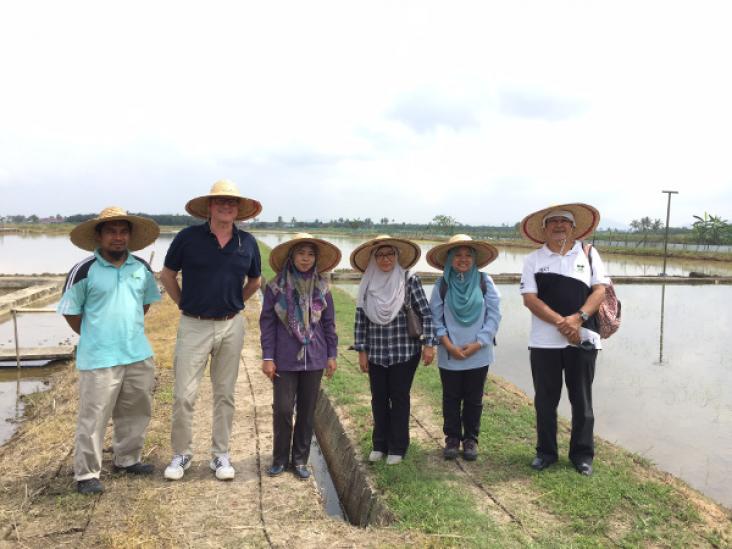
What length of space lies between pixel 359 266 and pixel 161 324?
7.39 m

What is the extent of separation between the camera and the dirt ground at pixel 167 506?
2609 mm

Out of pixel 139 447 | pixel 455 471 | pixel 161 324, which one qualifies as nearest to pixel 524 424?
pixel 455 471

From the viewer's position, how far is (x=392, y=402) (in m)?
3.43

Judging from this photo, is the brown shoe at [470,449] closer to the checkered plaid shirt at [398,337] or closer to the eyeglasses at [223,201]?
the checkered plaid shirt at [398,337]

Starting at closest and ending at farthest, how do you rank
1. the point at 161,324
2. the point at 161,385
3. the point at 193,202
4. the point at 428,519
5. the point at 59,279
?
the point at 428,519 → the point at 193,202 → the point at 161,385 → the point at 161,324 → the point at 59,279

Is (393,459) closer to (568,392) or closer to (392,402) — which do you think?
(392,402)

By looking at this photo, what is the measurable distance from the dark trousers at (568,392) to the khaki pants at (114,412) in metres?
2.46

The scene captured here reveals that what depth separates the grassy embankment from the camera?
8.72 feet

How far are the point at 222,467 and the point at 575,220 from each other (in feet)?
9.34

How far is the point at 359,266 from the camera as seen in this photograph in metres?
3.60

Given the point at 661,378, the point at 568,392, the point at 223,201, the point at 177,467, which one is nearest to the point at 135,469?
the point at 177,467

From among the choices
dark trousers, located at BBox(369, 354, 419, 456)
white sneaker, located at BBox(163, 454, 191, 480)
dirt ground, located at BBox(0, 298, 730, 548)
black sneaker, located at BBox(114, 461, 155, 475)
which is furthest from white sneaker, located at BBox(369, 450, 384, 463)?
black sneaker, located at BBox(114, 461, 155, 475)

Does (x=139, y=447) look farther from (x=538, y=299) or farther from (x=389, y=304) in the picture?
(x=538, y=299)

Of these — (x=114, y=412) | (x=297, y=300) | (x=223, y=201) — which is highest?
(x=223, y=201)
